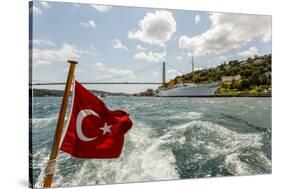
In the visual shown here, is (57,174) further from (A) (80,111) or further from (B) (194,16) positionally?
(B) (194,16)

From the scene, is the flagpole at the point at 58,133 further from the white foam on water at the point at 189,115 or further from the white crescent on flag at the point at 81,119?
the white foam on water at the point at 189,115

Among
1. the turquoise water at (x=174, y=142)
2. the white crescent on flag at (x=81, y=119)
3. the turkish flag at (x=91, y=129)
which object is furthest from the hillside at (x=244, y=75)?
the white crescent on flag at (x=81, y=119)

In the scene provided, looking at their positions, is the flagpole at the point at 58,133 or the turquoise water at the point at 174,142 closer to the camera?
the flagpole at the point at 58,133

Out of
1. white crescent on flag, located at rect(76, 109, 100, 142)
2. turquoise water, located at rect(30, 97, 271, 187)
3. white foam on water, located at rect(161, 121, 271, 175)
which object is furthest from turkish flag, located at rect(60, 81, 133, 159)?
white foam on water, located at rect(161, 121, 271, 175)

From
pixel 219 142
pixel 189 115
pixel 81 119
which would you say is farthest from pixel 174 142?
pixel 81 119

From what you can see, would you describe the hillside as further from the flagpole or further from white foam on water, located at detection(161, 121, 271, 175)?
the flagpole
